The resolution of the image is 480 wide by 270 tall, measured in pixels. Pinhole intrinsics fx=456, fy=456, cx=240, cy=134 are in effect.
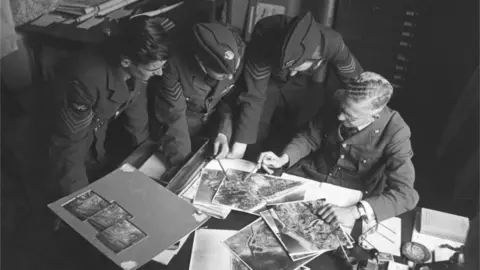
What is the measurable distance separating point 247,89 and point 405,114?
1418 mm

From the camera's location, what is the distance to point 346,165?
1.98m

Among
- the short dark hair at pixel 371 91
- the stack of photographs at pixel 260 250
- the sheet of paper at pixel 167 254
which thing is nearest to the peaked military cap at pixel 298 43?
the short dark hair at pixel 371 91

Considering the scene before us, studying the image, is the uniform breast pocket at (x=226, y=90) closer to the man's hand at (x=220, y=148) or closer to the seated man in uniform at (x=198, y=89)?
the seated man in uniform at (x=198, y=89)

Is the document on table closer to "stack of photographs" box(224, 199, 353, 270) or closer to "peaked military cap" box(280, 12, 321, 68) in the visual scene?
"stack of photographs" box(224, 199, 353, 270)

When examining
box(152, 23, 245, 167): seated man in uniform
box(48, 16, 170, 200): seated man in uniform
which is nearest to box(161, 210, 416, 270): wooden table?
box(152, 23, 245, 167): seated man in uniform

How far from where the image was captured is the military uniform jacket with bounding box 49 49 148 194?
172 cm

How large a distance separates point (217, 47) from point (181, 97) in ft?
1.22

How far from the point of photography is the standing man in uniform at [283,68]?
188cm

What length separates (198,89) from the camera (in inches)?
82.7

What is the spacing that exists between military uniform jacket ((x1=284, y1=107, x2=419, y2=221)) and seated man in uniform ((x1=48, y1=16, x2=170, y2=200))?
0.71 m

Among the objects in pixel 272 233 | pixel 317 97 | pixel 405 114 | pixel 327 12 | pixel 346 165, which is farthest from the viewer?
pixel 405 114

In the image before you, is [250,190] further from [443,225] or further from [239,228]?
[443,225]

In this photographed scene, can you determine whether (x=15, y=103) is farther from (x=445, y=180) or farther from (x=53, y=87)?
(x=445, y=180)

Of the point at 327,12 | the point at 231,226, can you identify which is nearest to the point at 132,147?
the point at 231,226
